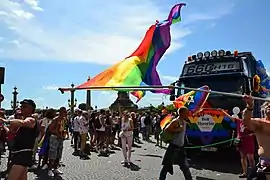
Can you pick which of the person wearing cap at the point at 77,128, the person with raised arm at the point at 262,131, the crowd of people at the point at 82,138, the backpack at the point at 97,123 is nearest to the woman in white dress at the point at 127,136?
the crowd of people at the point at 82,138

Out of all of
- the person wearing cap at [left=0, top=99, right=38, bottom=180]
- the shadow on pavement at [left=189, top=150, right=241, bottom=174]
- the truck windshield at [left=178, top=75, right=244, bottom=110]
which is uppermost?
the truck windshield at [left=178, top=75, right=244, bottom=110]

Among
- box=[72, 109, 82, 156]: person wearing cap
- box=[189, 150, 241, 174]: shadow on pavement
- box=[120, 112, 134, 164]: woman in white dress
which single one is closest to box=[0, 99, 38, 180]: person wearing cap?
box=[120, 112, 134, 164]: woman in white dress

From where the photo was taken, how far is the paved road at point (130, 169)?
30.6 ft

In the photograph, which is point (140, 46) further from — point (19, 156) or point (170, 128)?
point (19, 156)

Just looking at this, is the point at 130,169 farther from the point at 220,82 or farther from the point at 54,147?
the point at 220,82

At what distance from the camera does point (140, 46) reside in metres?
7.88

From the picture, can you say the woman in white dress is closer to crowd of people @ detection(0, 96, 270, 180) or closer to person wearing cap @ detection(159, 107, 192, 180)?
crowd of people @ detection(0, 96, 270, 180)

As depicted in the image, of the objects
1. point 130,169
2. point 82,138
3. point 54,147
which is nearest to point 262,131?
point 54,147

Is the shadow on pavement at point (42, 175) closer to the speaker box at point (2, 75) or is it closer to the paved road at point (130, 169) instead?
the paved road at point (130, 169)

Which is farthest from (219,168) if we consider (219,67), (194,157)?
(219,67)

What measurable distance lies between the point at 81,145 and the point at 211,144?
4.92m

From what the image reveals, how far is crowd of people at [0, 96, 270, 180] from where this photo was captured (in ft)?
15.8

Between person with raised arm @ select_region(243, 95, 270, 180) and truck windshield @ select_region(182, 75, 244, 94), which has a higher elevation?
truck windshield @ select_region(182, 75, 244, 94)

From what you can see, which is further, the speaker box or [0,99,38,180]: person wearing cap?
the speaker box
